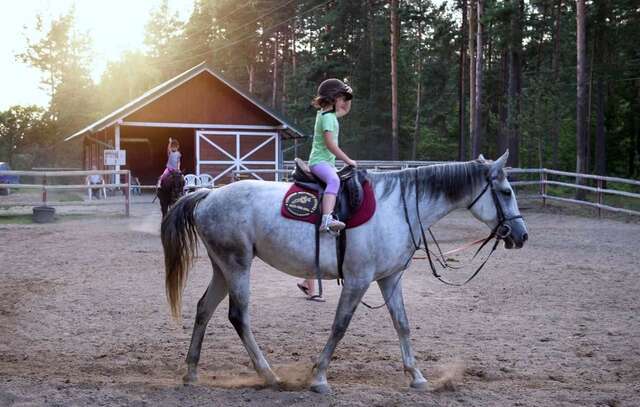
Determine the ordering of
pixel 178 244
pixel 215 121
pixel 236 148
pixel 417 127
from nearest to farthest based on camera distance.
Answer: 1. pixel 178 244
2. pixel 215 121
3. pixel 236 148
4. pixel 417 127

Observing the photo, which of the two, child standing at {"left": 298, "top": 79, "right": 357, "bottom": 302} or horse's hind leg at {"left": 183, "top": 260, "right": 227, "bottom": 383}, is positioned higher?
child standing at {"left": 298, "top": 79, "right": 357, "bottom": 302}

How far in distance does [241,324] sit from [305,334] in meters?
1.59

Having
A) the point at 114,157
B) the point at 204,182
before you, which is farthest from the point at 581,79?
the point at 114,157

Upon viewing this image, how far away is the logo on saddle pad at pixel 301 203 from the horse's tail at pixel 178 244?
0.85m

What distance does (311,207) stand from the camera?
5078mm

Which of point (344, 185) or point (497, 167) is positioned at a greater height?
point (497, 167)

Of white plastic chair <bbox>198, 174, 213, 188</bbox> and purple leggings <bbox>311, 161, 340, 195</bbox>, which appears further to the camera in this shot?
white plastic chair <bbox>198, 174, 213, 188</bbox>

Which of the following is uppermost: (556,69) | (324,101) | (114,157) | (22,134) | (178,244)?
(556,69)

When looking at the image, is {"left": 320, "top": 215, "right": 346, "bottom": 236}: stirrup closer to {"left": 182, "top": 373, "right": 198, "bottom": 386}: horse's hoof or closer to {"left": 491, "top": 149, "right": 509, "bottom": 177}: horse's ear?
{"left": 491, "top": 149, "right": 509, "bottom": 177}: horse's ear

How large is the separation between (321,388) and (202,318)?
1166 mm

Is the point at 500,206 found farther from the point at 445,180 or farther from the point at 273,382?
the point at 273,382

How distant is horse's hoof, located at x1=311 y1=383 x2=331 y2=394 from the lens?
15.4 ft

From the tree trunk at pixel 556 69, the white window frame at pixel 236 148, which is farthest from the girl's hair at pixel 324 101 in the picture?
the tree trunk at pixel 556 69

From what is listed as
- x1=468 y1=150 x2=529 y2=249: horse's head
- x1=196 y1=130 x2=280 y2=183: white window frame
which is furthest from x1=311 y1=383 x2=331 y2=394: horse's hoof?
x1=196 y1=130 x2=280 y2=183: white window frame
